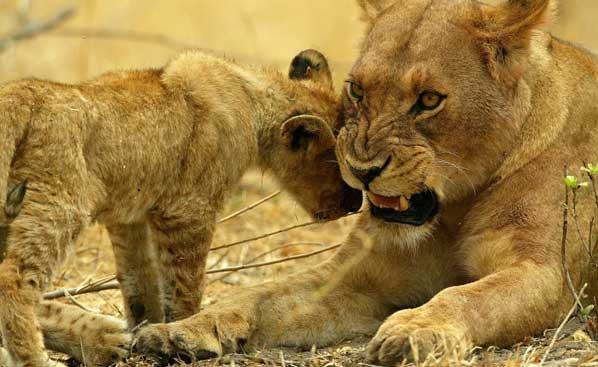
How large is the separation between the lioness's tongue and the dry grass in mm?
584

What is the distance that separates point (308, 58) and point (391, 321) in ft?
6.42

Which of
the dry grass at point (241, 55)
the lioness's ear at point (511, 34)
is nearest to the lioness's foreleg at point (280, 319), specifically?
the dry grass at point (241, 55)

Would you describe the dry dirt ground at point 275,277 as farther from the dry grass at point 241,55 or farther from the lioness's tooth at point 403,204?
the lioness's tooth at point 403,204

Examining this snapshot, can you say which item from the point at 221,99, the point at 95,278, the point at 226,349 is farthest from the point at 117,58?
the point at 226,349

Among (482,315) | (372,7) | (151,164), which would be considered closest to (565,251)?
(482,315)

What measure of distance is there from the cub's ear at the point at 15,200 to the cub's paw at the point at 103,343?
71 cm

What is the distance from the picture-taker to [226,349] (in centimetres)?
470

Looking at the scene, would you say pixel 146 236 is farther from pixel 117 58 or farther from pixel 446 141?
pixel 117 58

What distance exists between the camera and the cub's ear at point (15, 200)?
13.5ft

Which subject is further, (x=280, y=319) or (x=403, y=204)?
(x=280, y=319)

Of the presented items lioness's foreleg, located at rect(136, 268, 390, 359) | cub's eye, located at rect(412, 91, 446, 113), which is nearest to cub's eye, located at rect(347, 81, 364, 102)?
cub's eye, located at rect(412, 91, 446, 113)

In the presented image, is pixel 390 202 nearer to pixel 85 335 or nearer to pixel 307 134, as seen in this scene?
pixel 307 134

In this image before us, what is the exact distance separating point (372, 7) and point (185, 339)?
5.55ft

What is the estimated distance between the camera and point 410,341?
13.4ft
